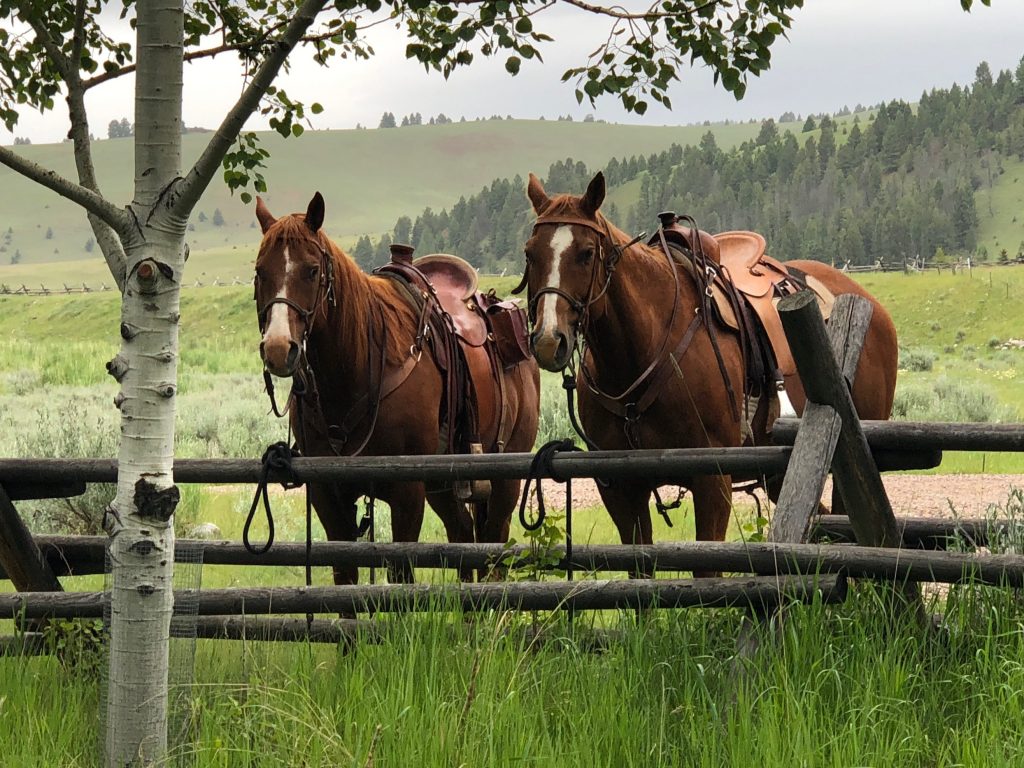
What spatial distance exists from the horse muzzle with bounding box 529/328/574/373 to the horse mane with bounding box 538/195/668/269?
0.59 meters

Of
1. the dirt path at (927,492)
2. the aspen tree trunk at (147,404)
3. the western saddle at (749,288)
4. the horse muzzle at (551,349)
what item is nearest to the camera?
the aspen tree trunk at (147,404)

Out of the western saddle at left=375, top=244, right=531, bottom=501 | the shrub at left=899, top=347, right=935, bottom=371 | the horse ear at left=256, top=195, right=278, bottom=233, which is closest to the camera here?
the horse ear at left=256, top=195, right=278, bottom=233

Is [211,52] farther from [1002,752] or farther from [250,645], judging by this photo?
[1002,752]

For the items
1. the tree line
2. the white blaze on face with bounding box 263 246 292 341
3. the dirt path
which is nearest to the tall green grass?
the white blaze on face with bounding box 263 246 292 341

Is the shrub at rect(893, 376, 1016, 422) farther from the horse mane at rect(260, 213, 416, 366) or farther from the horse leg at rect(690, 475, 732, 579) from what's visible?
the horse mane at rect(260, 213, 416, 366)

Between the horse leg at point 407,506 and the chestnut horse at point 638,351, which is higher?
the chestnut horse at point 638,351

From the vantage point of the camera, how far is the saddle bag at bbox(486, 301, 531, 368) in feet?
24.0

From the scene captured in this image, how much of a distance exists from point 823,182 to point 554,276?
438ft

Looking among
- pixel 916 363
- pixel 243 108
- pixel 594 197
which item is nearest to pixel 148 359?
pixel 243 108

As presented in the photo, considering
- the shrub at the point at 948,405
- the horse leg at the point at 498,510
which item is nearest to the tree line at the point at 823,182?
the shrub at the point at 948,405

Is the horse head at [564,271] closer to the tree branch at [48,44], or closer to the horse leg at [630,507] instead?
the horse leg at [630,507]

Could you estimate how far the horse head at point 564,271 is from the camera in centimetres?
453

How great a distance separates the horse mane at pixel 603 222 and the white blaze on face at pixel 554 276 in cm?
9

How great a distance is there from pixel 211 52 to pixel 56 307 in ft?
233
